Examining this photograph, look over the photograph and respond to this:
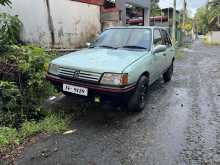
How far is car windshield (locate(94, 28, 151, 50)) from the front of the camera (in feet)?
19.9

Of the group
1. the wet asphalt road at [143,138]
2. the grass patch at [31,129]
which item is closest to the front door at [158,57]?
the wet asphalt road at [143,138]

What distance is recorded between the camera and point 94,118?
5.13 metres

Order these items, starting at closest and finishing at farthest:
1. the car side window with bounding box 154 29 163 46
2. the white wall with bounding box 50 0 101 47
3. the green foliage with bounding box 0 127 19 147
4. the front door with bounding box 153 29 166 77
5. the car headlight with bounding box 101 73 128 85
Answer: the green foliage with bounding box 0 127 19 147 → the car headlight with bounding box 101 73 128 85 → the front door with bounding box 153 29 166 77 → the car side window with bounding box 154 29 163 46 → the white wall with bounding box 50 0 101 47

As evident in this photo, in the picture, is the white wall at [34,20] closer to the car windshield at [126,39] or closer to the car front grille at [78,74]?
the car windshield at [126,39]

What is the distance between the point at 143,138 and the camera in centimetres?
436

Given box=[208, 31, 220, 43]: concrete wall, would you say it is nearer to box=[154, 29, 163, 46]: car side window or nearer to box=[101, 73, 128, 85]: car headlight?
box=[154, 29, 163, 46]: car side window

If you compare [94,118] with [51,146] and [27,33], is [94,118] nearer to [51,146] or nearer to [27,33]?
[51,146]

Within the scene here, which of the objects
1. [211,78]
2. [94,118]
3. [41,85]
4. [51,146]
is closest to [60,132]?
[51,146]

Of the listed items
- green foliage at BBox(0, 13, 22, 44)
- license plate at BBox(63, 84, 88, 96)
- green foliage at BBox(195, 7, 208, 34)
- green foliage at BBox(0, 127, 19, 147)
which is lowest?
green foliage at BBox(0, 127, 19, 147)

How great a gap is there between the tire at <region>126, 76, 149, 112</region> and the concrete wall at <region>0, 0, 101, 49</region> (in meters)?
6.26

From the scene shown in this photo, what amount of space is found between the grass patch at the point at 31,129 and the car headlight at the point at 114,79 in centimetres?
103

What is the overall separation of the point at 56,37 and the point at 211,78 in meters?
6.14

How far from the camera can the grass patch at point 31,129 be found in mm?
4074

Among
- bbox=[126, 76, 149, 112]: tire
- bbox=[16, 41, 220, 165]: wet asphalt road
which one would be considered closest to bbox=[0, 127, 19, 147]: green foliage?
bbox=[16, 41, 220, 165]: wet asphalt road
